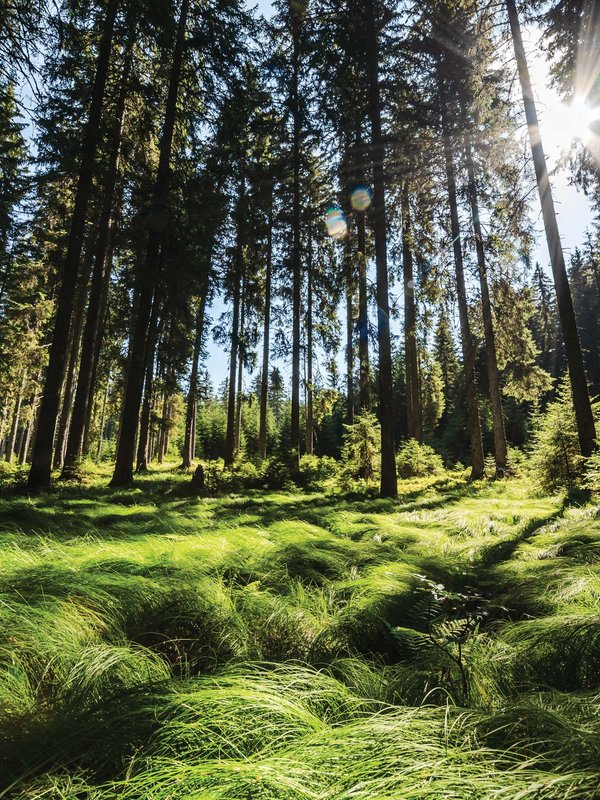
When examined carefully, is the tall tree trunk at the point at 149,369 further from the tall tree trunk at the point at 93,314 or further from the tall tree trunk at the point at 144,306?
the tall tree trunk at the point at 144,306

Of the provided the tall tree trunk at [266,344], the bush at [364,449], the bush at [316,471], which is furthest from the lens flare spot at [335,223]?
the bush at [316,471]

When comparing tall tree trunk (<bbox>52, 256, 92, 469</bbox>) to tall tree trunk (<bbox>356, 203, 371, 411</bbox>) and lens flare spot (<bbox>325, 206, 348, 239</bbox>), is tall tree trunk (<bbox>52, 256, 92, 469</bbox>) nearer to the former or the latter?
lens flare spot (<bbox>325, 206, 348, 239</bbox>)

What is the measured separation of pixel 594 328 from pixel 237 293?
1865 inches

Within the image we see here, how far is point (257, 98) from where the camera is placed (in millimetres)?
13711

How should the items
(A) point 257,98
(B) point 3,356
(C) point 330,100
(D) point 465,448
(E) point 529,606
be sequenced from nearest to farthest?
(E) point 529,606 < (C) point 330,100 < (A) point 257,98 < (B) point 3,356 < (D) point 465,448

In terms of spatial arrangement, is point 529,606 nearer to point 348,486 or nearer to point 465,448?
point 348,486

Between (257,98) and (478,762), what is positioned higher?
(257,98)

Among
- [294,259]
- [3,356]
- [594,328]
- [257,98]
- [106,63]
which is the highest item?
[594,328]

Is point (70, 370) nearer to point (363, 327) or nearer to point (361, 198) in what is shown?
point (363, 327)

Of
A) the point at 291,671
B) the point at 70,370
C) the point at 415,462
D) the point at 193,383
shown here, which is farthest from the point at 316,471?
the point at 70,370

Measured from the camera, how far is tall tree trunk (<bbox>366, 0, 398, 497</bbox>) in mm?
9516

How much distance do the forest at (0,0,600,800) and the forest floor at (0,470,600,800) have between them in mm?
15

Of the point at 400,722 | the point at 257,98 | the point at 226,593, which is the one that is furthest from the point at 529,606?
the point at 257,98

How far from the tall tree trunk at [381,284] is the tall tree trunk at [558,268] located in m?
3.26
